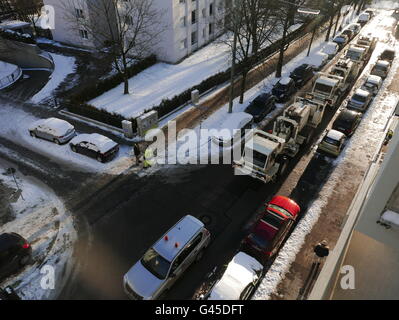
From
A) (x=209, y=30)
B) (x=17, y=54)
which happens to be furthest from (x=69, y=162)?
(x=209, y=30)

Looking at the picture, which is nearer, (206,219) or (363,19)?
(206,219)

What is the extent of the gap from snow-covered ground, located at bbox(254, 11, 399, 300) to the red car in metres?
0.72

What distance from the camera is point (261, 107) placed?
25.5 meters

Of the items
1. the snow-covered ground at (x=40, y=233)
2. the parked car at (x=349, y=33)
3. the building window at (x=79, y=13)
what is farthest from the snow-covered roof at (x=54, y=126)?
the parked car at (x=349, y=33)

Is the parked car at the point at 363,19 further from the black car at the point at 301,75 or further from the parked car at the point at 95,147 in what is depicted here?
the parked car at the point at 95,147

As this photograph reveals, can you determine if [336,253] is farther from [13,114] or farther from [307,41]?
[307,41]

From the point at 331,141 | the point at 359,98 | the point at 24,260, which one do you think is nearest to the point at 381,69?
the point at 359,98

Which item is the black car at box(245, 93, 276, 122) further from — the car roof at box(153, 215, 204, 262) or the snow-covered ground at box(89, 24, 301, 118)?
the car roof at box(153, 215, 204, 262)

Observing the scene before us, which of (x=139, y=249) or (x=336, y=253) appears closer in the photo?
(x=336, y=253)

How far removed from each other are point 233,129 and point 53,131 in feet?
44.6

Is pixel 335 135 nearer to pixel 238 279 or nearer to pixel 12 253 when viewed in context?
pixel 238 279
